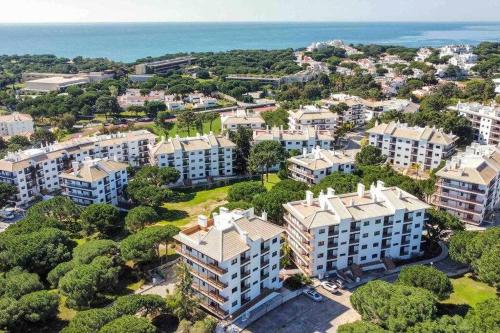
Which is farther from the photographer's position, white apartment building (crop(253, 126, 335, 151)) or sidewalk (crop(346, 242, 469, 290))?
white apartment building (crop(253, 126, 335, 151))

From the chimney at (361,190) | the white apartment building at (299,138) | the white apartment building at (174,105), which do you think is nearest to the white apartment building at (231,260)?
the chimney at (361,190)

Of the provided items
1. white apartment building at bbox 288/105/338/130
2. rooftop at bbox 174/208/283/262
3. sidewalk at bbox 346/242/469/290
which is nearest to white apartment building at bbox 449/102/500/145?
white apartment building at bbox 288/105/338/130

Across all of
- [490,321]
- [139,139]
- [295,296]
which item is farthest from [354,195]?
[139,139]

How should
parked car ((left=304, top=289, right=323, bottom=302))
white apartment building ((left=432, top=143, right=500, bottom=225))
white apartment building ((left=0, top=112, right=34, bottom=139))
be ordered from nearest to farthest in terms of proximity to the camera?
parked car ((left=304, top=289, right=323, bottom=302)) → white apartment building ((left=432, top=143, right=500, bottom=225)) → white apartment building ((left=0, top=112, right=34, bottom=139))

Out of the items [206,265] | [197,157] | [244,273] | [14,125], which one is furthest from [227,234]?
[14,125]

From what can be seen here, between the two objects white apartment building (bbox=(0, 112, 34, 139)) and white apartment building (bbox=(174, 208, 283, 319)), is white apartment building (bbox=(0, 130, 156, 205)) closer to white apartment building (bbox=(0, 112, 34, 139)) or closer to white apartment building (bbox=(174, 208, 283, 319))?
white apartment building (bbox=(0, 112, 34, 139))

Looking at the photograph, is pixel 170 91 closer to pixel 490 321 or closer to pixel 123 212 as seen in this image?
pixel 123 212

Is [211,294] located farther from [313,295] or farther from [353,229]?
[353,229]
